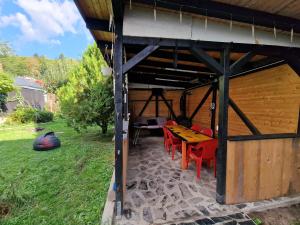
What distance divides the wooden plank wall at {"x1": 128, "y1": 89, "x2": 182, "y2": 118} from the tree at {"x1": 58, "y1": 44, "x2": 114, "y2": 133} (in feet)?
6.42

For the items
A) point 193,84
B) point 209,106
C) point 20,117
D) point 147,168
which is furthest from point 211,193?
point 20,117

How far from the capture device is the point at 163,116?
937cm

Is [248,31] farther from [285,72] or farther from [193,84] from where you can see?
[193,84]

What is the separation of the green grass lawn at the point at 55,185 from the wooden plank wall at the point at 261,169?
7.09 feet

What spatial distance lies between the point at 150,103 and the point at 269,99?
19.3 ft

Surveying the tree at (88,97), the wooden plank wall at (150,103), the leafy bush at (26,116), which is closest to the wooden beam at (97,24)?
the tree at (88,97)

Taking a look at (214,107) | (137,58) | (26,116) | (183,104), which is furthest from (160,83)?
(26,116)

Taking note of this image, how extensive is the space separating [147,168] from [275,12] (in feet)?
12.4

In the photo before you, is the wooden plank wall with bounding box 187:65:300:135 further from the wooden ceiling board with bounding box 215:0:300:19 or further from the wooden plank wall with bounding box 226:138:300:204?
the wooden ceiling board with bounding box 215:0:300:19

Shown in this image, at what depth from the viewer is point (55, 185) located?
3623 millimetres

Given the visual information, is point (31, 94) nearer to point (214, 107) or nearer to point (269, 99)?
point (214, 107)

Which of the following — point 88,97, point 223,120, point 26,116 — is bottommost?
point 26,116

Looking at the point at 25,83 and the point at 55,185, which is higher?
the point at 25,83

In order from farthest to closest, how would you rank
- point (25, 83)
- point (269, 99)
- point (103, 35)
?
point (25, 83), point (269, 99), point (103, 35)
